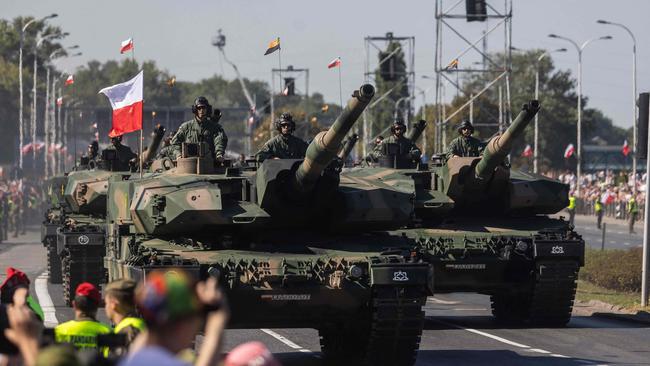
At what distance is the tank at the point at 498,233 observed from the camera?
2252cm

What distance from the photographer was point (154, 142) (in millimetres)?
28297

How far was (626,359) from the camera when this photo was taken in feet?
59.2

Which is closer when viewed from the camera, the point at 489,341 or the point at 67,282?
the point at 489,341

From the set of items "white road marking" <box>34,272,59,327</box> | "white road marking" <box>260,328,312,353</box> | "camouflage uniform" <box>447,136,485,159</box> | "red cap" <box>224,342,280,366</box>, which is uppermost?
"camouflage uniform" <box>447,136,485,159</box>

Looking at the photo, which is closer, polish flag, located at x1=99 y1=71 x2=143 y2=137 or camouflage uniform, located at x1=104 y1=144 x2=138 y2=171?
polish flag, located at x1=99 y1=71 x2=143 y2=137

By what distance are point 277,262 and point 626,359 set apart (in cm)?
436

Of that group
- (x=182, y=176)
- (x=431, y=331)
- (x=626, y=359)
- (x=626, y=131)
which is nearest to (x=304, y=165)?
(x=182, y=176)

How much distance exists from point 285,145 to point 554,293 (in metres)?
5.38

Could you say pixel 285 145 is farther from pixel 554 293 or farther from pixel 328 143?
pixel 554 293

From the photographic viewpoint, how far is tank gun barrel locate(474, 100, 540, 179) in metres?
20.5

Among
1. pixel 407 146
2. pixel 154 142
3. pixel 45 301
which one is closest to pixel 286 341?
pixel 407 146

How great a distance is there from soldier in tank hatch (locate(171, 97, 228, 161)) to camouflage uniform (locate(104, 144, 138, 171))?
863 cm

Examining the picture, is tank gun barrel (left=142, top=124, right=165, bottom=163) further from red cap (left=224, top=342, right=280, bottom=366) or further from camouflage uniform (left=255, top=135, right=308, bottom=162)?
red cap (left=224, top=342, right=280, bottom=366)

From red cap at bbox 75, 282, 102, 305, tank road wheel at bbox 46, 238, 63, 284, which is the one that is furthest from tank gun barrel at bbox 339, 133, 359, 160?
red cap at bbox 75, 282, 102, 305
